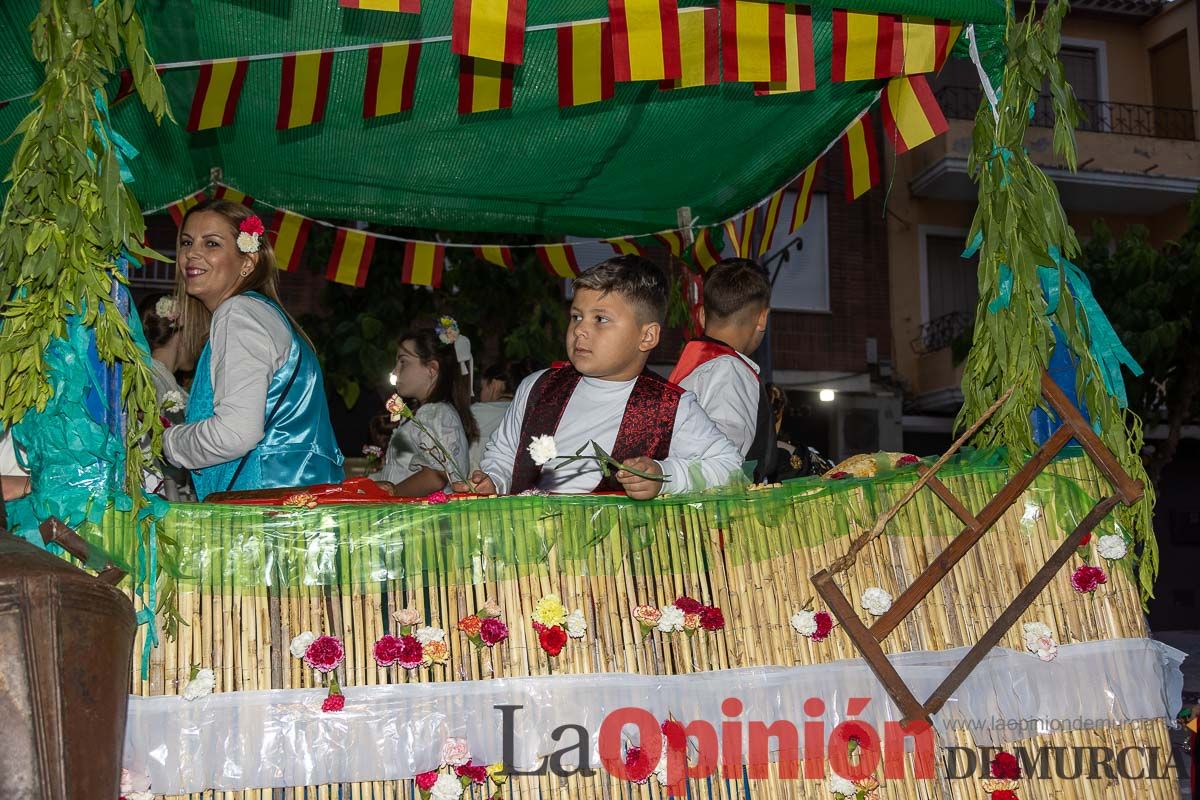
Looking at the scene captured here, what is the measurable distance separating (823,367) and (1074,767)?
13.0m

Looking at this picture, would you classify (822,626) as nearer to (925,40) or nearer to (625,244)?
(925,40)

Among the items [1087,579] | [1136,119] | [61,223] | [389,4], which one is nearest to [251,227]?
[389,4]

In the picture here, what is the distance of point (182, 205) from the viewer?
6.17m

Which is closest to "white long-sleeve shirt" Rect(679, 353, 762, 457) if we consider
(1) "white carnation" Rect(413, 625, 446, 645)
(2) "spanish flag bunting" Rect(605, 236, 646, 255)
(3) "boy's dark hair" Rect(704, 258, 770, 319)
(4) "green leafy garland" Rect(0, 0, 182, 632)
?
(3) "boy's dark hair" Rect(704, 258, 770, 319)

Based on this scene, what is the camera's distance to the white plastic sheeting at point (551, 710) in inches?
112

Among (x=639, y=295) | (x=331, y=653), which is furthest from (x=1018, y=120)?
(x=331, y=653)

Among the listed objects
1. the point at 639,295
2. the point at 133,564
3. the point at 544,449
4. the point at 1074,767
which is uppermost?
the point at 639,295

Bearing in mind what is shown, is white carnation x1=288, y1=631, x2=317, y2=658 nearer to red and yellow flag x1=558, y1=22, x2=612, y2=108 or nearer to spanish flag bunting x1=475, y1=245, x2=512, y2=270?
red and yellow flag x1=558, y1=22, x2=612, y2=108

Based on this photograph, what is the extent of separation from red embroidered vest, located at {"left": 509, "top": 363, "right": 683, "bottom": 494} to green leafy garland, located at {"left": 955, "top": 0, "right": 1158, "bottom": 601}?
0.90 meters

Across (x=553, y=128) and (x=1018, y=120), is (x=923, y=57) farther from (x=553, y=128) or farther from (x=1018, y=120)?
(x=553, y=128)

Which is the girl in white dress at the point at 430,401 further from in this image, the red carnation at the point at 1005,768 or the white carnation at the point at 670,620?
the red carnation at the point at 1005,768

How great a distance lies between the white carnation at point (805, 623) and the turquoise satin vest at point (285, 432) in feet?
5.06

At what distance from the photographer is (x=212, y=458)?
11.5 ft

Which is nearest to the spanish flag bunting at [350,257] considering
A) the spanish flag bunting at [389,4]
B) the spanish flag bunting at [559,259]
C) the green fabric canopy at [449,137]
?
the green fabric canopy at [449,137]
